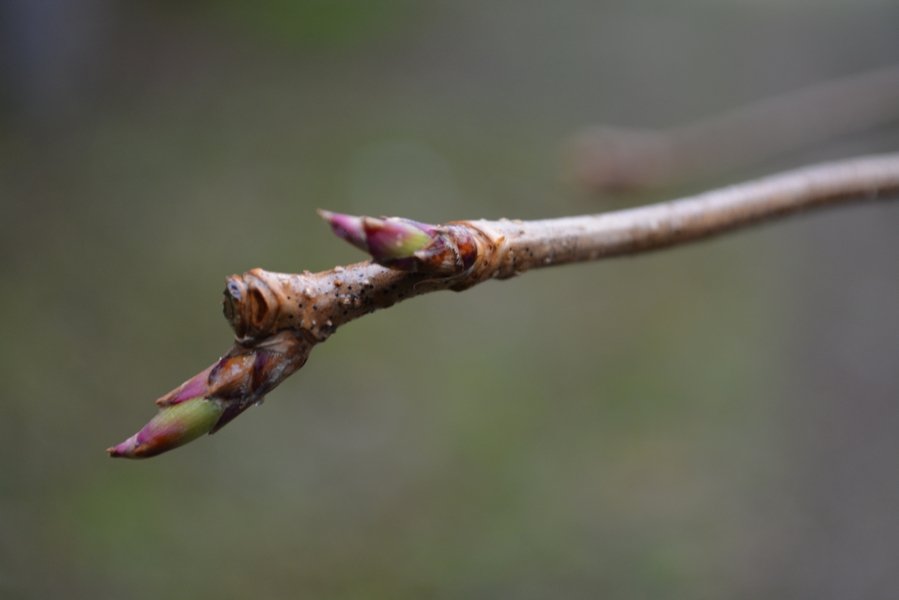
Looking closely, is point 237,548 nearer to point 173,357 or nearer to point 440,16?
point 173,357

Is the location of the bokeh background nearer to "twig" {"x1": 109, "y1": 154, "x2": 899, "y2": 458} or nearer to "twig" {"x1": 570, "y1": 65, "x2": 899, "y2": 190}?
"twig" {"x1": 570, "y1": 65, "x2": 899, "y2": 190}

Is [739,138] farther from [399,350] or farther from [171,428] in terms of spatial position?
[171,428]

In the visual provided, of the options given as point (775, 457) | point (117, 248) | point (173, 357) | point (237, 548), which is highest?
point (117, 248)

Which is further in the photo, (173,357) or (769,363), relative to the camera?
→ (769,363)

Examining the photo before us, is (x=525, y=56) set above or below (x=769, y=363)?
above

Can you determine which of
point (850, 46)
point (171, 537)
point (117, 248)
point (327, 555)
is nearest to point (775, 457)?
point (327, 555)

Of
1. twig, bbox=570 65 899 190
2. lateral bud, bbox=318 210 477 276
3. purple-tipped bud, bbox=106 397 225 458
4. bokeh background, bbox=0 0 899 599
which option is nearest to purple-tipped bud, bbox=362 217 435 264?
lateral bud, bbox=318 210 477 276
